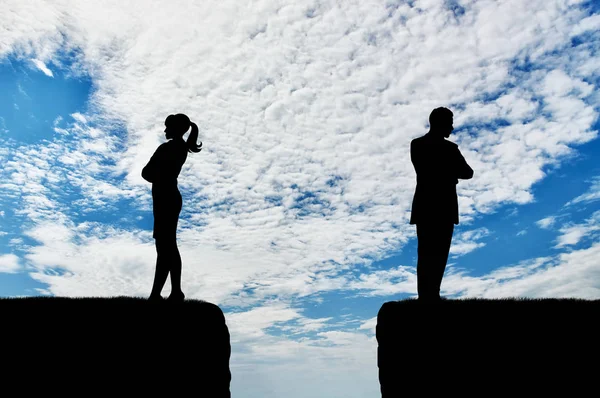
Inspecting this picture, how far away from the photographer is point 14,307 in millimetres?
9234

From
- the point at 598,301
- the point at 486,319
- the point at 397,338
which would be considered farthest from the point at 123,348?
the point at 598,301

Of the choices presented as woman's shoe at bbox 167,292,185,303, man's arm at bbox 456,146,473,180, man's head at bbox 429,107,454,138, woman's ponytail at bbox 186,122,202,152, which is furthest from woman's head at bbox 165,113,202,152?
man's arm at bbox 456,146,473,180

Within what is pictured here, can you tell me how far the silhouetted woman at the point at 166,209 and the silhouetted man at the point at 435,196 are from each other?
433cm

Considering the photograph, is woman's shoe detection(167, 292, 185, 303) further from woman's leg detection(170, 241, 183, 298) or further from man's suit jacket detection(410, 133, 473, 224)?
man's suit jacket detection(410, 133, 473, 224)

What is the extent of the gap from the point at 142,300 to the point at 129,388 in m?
1.79

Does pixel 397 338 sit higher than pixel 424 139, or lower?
lower

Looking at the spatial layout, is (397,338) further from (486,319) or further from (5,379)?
(5,379)

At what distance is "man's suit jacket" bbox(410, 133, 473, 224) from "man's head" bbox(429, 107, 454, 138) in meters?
0.13

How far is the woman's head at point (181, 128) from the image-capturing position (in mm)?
10094

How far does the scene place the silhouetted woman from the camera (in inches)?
387

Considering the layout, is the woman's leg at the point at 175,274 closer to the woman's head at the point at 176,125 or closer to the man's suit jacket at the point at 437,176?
the woman's head at the point at 176,125

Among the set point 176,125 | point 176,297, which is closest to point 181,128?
point 176,125

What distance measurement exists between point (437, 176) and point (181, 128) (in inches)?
188

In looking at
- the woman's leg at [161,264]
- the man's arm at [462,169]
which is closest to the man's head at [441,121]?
the man's arm at [462,169]
